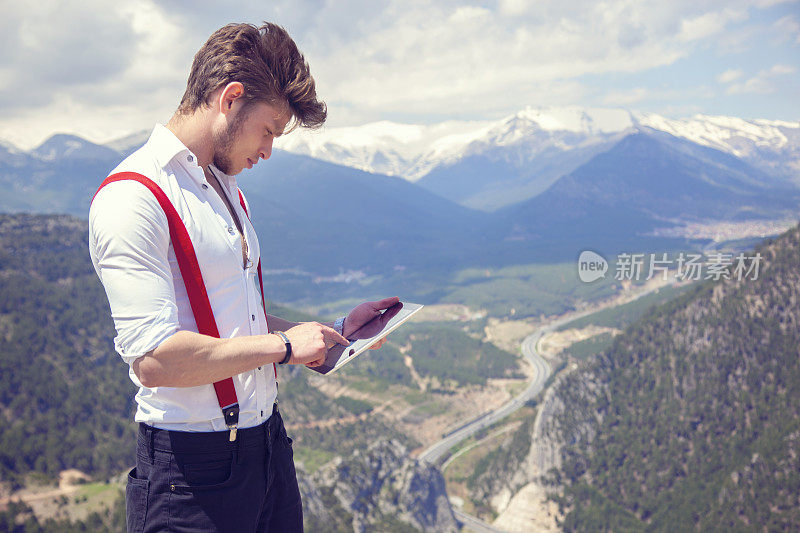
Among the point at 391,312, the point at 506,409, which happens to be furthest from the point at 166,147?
the point at 506,409

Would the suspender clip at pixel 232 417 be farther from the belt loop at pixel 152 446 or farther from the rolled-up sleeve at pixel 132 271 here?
the rolled-up sleeve at pixel 132 271

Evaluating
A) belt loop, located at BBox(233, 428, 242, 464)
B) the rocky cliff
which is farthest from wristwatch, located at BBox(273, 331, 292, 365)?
the rocky cliff

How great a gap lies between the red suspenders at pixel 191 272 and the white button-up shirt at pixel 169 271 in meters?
0.03

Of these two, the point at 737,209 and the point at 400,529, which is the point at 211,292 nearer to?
the point at 400,529

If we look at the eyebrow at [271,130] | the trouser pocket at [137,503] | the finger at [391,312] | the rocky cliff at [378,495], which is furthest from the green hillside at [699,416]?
the eyebrow at [271,130]

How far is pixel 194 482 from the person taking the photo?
2377 mm

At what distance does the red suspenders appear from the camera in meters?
2.20

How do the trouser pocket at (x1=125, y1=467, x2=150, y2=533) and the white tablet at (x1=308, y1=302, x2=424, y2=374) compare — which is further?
the white tablet at (x1=308, y1=302, x2=424, y2=374)

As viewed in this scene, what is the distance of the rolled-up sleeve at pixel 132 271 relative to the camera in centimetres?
204

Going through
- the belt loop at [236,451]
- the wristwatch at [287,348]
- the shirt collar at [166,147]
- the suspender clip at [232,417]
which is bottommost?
the belt loop at [236,451]

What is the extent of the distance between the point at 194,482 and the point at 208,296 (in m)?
0.77

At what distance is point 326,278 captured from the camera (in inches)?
7293

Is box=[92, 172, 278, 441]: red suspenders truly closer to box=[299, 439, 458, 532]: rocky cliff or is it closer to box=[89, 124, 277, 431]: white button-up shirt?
box=[89, 124, 277, 431]: white button-up shirt

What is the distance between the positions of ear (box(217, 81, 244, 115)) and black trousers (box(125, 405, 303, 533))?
4.43ft
